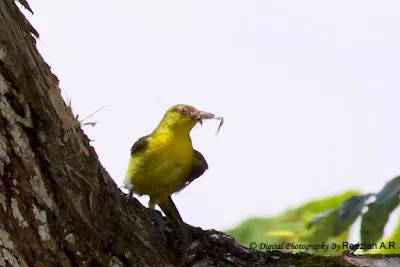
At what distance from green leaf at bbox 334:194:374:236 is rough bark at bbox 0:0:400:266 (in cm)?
83

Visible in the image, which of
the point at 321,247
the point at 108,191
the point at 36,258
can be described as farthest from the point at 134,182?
the point at 36,258

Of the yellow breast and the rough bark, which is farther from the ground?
the yellow breast

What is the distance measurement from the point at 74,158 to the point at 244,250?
2.49 ft

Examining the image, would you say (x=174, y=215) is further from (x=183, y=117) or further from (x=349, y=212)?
(x=183, y=117)

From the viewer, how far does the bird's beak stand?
14.1ft

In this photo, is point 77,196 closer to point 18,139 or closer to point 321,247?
point 18,139

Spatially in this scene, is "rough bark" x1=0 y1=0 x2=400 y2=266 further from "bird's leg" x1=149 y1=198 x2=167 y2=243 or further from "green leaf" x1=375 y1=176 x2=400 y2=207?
"green leaf" x1=375 y1=176 x2=400 y2=207

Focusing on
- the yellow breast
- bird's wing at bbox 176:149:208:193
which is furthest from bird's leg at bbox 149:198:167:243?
bird's wing at bbox 176:149:208:193

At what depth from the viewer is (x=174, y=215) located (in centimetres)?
325

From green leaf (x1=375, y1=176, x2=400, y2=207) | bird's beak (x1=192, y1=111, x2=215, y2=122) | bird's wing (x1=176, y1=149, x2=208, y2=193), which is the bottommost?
green leaf (x1=375, y1=176, x2=400, y2=207)

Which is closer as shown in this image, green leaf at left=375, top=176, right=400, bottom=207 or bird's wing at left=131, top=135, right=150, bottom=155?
green leaf at left=375, top=176, right=400, bottom=207

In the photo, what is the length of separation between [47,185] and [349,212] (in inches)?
52.0

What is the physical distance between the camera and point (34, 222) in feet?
7.86

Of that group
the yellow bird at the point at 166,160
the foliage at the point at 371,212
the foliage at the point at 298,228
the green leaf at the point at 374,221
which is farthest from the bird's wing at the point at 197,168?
the green leaf at the point at 374,221
